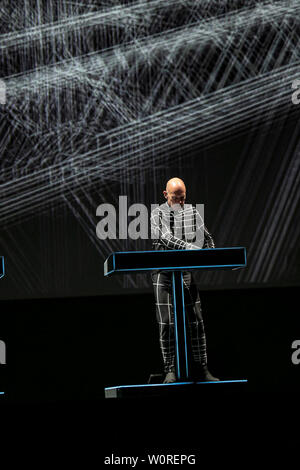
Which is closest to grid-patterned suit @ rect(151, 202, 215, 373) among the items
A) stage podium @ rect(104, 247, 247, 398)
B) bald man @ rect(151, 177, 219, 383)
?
bald man @ rect(151, 177, 219, 383)

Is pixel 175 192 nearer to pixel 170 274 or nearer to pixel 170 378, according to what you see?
pixel 170 274

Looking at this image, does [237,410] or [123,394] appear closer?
[237,410]

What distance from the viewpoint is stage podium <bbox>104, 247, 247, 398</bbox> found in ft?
10.8

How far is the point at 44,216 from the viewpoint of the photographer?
5105 mm

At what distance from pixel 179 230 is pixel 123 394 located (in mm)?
904

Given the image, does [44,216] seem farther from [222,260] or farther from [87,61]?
[222,260]

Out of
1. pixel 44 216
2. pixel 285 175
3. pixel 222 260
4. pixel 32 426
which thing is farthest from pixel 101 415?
pixel 285 175

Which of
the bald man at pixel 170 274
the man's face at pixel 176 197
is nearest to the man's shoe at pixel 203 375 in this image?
the bald man at pixel 170 274

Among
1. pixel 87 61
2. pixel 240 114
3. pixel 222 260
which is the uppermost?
pixel 87 61

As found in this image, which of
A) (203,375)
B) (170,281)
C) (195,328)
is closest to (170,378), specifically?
(203,375)

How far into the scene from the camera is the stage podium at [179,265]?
130 inches

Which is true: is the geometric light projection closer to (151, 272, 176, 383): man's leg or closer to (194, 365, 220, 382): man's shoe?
(151, 272, 176, 383): man's leg

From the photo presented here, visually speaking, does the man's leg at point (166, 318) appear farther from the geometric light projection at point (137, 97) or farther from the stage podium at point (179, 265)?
the geometric light projection at point (137, 97)
